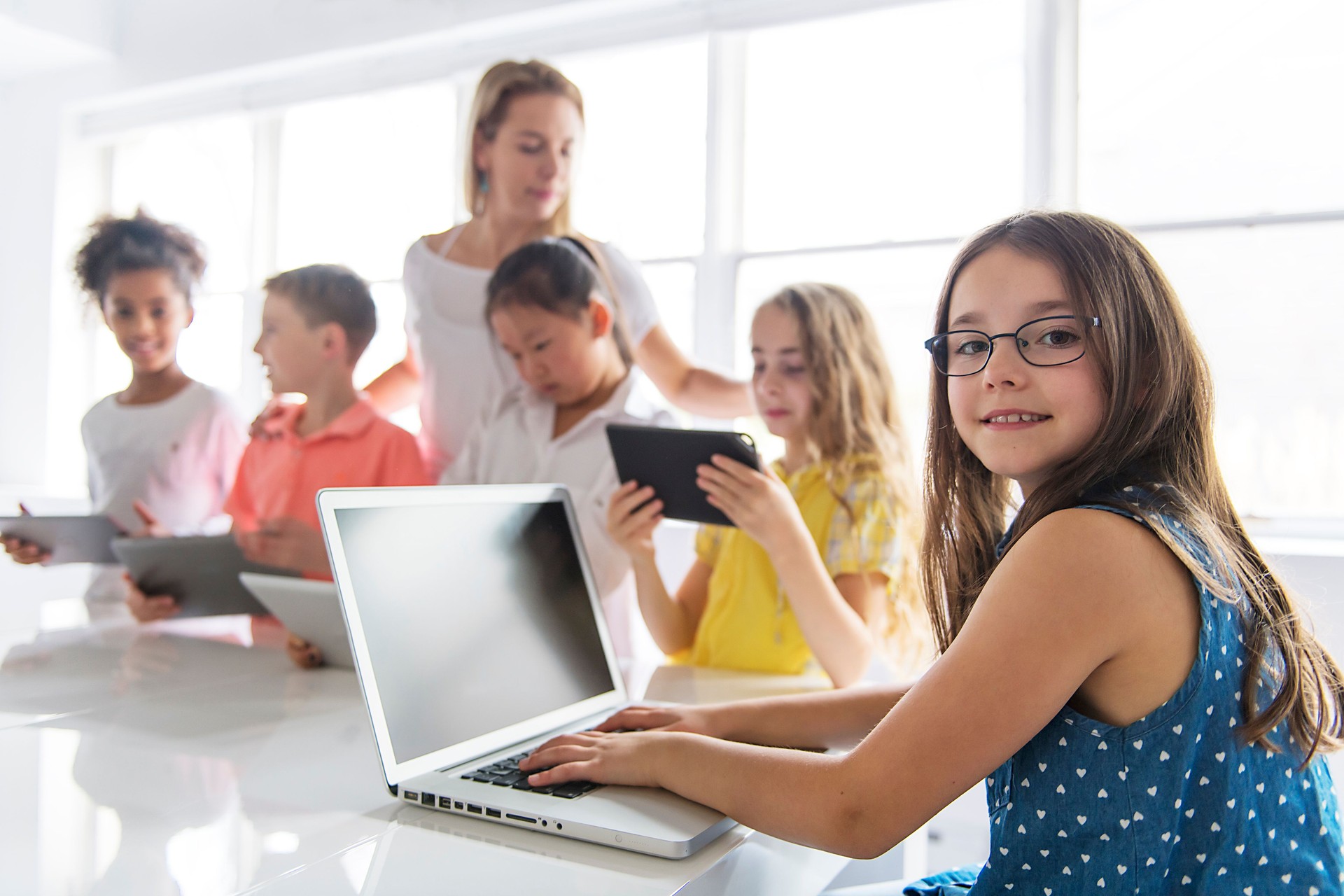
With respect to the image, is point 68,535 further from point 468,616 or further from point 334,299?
point 468,616

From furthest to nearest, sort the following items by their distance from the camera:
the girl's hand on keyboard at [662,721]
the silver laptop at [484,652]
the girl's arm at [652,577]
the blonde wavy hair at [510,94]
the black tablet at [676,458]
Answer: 1. the blonde wavy hair at [510,94]
2. the girl's arm at [652,577]
3. the black tablet at [676,458]
4. the girl's hand on keyboard at [662,721]
5. the silver laptop at [484,652]

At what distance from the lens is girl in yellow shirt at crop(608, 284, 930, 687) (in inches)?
53.1

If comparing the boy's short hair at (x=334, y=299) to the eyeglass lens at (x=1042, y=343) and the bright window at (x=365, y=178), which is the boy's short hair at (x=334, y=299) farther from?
the eyeglass lens at (x=1042, y=343)

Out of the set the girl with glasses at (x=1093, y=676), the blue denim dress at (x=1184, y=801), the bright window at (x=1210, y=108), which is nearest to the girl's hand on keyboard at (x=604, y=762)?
the girl with glasses at (x=1093, y=676)

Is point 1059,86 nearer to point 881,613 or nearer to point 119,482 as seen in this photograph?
point 881,613

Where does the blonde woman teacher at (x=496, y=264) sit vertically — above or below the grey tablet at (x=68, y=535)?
above

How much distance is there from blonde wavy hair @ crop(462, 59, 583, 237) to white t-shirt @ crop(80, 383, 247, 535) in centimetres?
78

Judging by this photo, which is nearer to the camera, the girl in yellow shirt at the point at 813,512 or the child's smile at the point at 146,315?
the girl in yellow shirt at the point at 813,512

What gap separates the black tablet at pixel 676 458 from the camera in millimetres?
1188

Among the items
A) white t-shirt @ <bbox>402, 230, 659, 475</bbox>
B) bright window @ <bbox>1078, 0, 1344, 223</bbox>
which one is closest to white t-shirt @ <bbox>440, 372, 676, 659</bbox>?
white t-shirt @ <bbox>402, 230, 659, 475</bbox>

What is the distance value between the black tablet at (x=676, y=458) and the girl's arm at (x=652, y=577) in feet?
0.07

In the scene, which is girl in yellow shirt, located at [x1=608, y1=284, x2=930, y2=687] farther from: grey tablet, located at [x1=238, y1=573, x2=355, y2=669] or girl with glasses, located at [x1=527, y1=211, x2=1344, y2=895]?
girl with glasses, located at [x1=527, y1=211, x2=1344, y2=895]

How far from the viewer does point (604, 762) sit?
2.48ft

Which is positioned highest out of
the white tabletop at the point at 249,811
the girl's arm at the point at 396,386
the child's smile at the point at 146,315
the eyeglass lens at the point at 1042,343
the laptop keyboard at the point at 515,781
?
the child's smile at the point at 146,315
